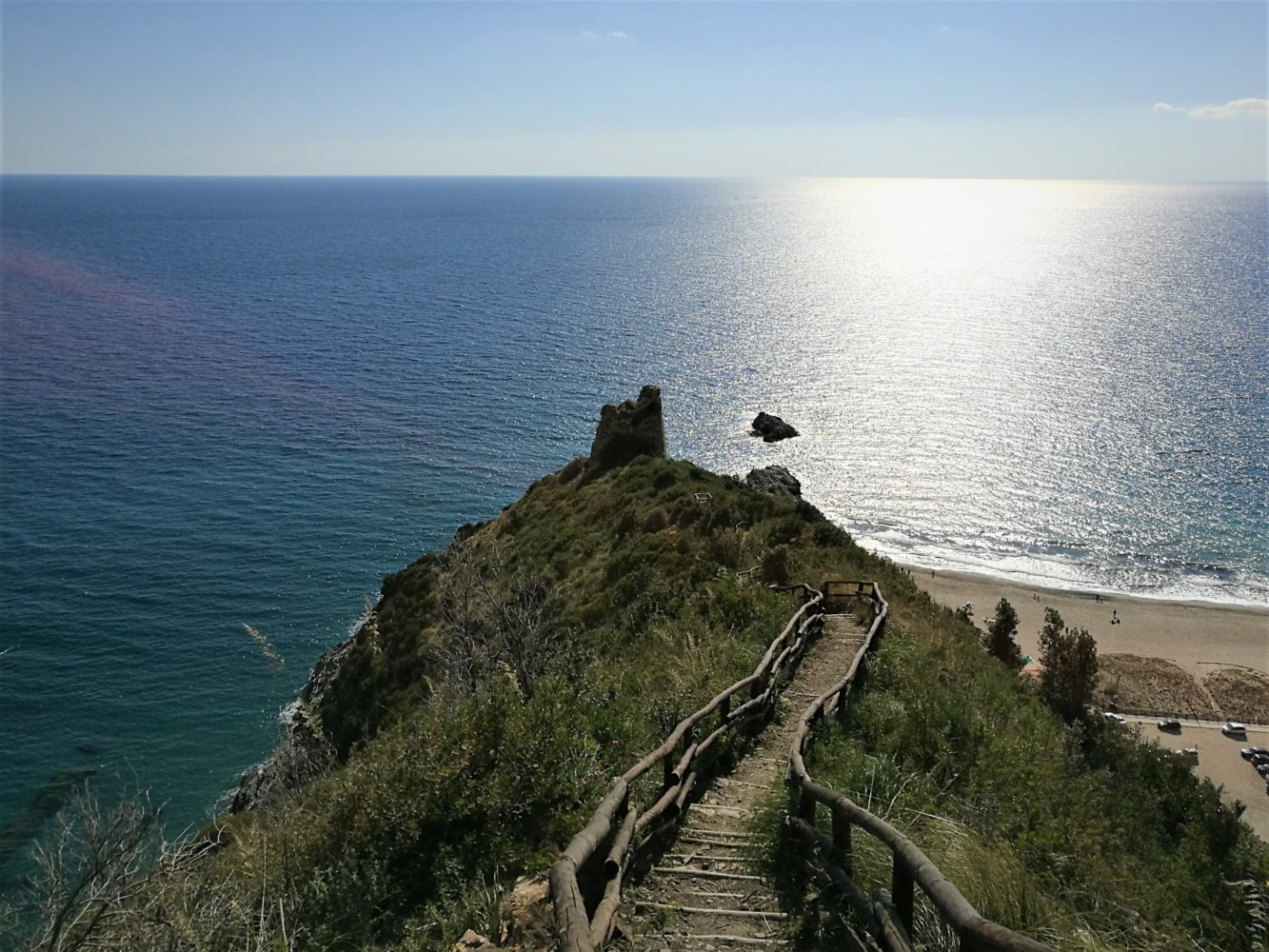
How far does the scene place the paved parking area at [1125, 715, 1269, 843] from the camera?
30578mm

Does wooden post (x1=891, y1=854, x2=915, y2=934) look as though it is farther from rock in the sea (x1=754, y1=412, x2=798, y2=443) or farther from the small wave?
rock in the sea (x1=754, y1=412, x2=798, y2=443)

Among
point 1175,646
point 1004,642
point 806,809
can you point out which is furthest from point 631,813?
point 1175,646

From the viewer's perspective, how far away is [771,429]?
67500 mm

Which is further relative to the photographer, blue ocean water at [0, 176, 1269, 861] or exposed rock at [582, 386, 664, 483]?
exposed rock at [582, 386, 664, 483]

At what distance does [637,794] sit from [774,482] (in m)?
42.9

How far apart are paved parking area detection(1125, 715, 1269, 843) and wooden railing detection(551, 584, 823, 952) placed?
2554cm

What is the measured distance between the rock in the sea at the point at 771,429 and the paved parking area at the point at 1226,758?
115ft

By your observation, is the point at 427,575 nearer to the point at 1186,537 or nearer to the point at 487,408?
the point at 487,408

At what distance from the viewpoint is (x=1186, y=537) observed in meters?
52.8

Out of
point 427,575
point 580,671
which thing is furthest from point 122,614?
point 580,671

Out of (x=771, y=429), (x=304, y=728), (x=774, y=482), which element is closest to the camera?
(x=304, y=728)

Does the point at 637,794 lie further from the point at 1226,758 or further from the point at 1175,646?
the point at 1175,646

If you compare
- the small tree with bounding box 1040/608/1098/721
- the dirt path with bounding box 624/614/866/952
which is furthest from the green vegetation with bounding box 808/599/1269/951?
the small tree with bounding box 1040/608/1098/721

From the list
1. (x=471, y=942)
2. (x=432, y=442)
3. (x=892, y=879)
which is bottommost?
(x=432, y=442)
